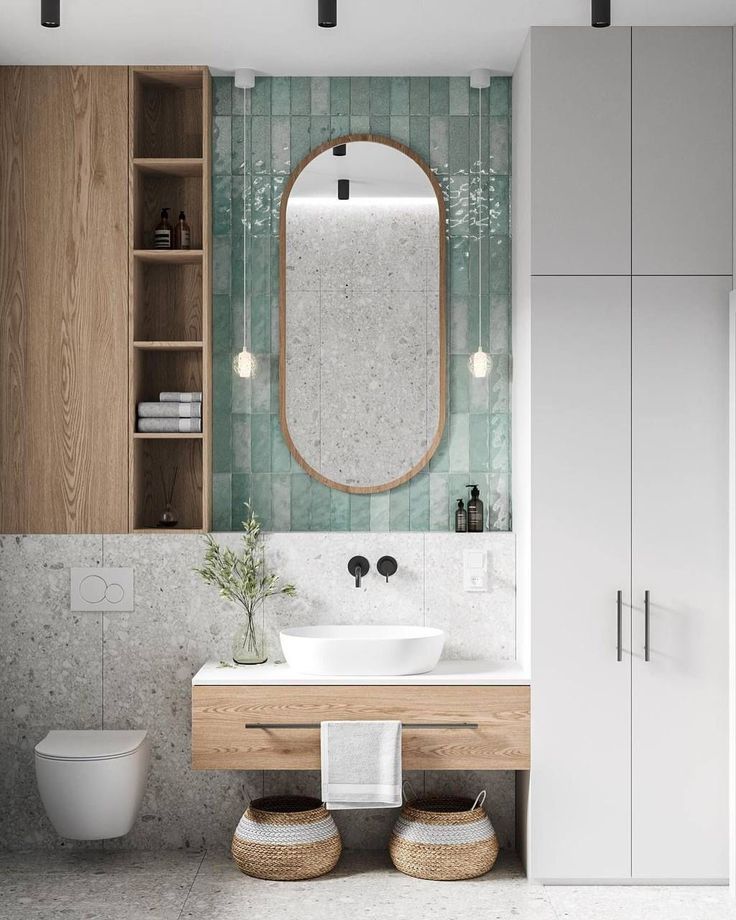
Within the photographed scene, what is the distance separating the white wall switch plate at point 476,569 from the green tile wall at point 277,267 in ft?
0.55

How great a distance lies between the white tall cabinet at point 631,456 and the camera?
327 centimetres

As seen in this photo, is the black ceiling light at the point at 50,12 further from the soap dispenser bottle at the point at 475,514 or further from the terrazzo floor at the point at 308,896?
the terrazzo floor at the point at 308,896

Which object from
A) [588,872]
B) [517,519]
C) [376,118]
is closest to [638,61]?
[376,118]

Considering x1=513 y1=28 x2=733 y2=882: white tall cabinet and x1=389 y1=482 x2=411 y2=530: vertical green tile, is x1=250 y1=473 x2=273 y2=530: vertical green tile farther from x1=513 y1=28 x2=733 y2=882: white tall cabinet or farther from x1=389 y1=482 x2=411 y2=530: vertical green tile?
x1=513 y1=28 x2=733 y2=882: white tall cabinet

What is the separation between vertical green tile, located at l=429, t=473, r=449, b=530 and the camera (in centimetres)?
373

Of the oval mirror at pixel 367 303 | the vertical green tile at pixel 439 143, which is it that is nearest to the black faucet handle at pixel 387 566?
the oval mirror at pixel 367 303

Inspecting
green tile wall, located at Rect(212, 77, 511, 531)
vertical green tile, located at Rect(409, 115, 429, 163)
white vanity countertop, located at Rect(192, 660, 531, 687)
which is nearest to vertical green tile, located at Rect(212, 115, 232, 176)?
green tile wall, located at Rect(212, 77, 511, 531)

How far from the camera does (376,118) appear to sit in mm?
3729

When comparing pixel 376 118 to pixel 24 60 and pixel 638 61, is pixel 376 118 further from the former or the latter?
pixel 24 60

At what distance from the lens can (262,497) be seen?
3736mm

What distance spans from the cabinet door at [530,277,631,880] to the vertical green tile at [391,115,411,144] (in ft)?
3.02

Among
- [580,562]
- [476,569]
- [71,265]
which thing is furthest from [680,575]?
[71,265]

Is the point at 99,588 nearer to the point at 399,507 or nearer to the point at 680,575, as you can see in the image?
the point at 399,507

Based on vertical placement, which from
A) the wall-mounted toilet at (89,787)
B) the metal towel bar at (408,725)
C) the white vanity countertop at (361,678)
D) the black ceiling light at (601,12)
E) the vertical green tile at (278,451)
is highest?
the black ceiling light at (601,12)
